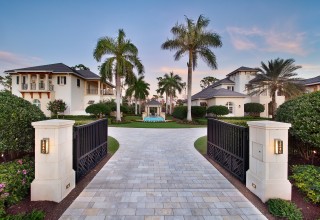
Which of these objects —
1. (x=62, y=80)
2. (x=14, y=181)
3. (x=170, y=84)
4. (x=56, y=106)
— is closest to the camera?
(x=14, y=181)

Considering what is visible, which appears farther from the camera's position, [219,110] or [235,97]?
[235,97]

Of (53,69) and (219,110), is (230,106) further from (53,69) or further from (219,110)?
(53,69)

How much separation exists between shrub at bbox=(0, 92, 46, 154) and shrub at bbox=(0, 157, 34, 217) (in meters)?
0.42

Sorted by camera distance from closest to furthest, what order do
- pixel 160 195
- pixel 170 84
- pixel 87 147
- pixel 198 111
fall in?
1. pixel 160 195
2. pixel 87 147
3. pixel 198 111
4. pixel 170 84

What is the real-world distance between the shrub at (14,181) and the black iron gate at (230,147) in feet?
17.1

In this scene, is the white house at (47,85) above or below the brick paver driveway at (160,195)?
above

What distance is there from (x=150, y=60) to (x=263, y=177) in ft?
74.4

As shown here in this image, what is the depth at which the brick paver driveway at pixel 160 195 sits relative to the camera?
310cm

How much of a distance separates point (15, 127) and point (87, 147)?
Answer: 1.87m

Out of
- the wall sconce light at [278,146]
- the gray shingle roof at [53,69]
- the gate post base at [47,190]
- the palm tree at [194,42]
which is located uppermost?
the palm tree at [194,42]

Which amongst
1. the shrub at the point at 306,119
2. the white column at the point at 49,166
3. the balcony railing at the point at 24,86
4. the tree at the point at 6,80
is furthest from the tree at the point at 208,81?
the white column at the point at 49,166

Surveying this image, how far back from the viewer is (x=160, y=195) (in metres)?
3.84

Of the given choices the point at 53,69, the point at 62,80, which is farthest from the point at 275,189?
the point at 53,69

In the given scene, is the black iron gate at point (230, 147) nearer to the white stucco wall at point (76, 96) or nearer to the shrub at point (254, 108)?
the white stucco wall at point (76, 96)
